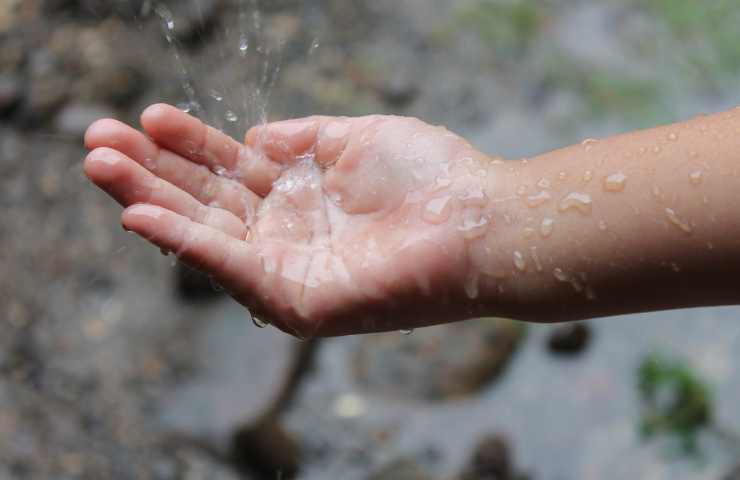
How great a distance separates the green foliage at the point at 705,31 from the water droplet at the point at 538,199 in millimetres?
3271

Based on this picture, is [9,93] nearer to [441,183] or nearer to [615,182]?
[441,183]

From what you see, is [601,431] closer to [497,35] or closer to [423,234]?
[423,234]

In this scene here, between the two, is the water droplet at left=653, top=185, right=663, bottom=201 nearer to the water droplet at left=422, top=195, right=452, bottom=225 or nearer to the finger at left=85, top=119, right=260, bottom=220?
the water droplet at left=422, top=195, right=452, bottom=225

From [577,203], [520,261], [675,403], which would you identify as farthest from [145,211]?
[675,403]

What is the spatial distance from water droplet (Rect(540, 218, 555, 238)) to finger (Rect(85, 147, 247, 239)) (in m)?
0.72

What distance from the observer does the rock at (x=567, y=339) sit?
3.73 metres

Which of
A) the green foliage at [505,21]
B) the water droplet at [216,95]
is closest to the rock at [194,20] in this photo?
the water droplet at [216,95]

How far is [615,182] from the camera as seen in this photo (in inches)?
73.0

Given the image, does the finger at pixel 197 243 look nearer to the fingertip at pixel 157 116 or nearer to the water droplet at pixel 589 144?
the fingertip at pixel 157 116

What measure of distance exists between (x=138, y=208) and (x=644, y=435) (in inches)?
99.8

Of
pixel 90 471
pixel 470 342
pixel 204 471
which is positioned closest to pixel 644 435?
pixel 470 342

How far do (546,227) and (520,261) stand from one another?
0.33 ft

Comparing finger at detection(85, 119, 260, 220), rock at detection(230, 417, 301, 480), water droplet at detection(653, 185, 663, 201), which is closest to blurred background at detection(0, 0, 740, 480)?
rock at detection(230, 417, 301, 480)

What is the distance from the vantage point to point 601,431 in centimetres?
351
